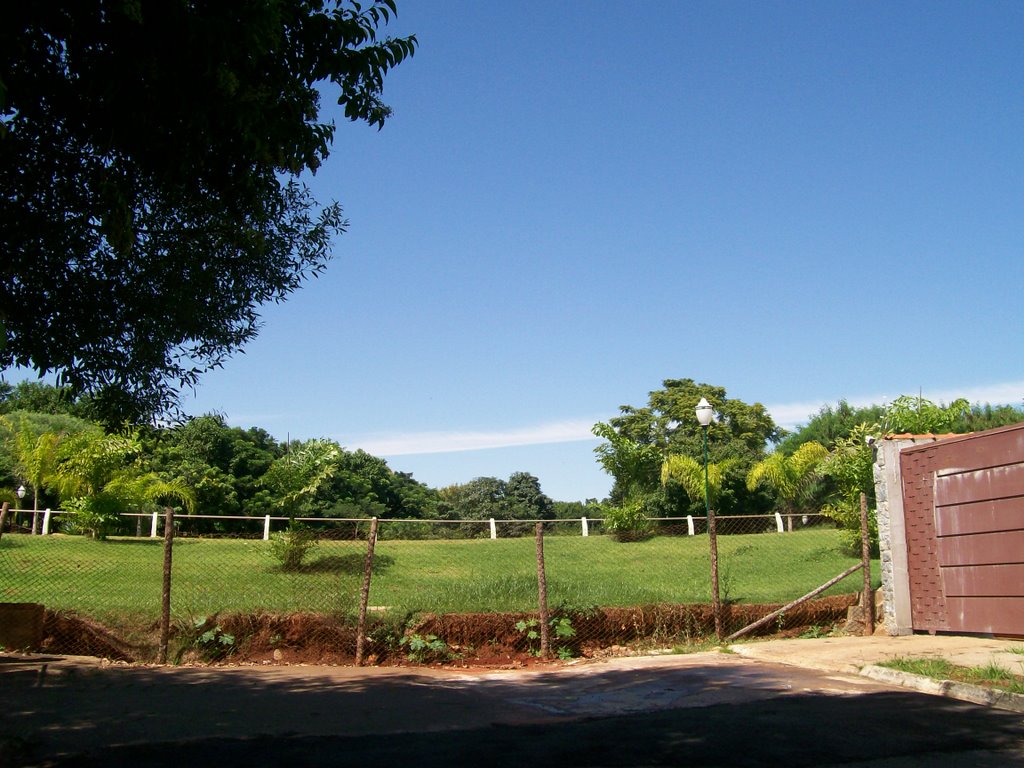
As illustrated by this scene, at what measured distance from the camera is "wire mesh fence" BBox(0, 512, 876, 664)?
37.9 feet

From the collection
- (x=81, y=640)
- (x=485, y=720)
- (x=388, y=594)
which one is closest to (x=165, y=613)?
(x=81, y=640)

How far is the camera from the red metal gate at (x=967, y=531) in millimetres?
10891

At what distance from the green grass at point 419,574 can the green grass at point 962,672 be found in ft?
15.8

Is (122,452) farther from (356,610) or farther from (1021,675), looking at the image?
(1021,675)

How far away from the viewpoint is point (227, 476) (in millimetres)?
35719

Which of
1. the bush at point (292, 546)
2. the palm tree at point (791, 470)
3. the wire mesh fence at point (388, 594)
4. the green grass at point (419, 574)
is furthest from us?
the palm tree at point (791, 470)

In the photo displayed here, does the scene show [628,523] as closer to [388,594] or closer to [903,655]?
[388,594]

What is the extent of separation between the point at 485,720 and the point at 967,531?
7.71 meters

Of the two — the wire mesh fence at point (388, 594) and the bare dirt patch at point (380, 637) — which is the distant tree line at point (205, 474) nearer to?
the wire mesh fence at point (388, 594)

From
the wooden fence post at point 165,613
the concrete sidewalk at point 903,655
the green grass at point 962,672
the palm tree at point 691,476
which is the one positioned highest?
the palm tree at point 691,476

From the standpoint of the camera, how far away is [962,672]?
877 cm

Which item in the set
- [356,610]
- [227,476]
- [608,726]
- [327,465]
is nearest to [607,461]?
[327,465]

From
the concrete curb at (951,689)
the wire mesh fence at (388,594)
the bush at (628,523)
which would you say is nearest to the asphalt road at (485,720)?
the concrete curb at (951,689)

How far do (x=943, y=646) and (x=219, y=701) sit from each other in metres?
8.63
